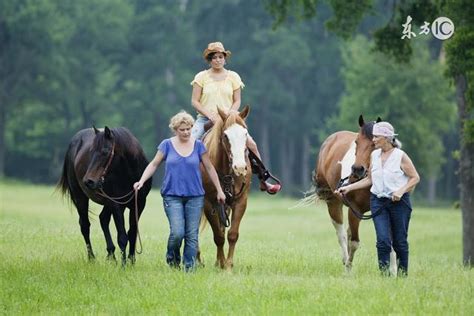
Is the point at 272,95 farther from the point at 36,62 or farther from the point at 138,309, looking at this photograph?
the point at 138,309

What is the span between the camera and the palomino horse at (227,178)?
14.4 m

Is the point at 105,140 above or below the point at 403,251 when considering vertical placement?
above

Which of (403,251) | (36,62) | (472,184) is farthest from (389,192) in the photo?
(36,62)

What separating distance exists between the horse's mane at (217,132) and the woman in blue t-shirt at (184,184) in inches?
17.5

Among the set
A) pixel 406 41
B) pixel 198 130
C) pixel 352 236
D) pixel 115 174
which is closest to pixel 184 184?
pixel 198 130

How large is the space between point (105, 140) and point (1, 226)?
31.6 ft

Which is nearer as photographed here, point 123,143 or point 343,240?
point 123,143

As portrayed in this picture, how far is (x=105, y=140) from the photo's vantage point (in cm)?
1570

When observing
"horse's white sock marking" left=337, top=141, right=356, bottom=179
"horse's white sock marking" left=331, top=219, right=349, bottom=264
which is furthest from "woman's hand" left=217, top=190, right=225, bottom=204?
"horse's white sock marking" left=331, top=219, right=349, bottom=264

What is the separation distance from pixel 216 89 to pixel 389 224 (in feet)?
11.1

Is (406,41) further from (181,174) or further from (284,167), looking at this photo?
(284,167)

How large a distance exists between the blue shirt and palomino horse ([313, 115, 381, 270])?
Answer: 2.04 m

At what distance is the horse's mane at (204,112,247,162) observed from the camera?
14.5 metres

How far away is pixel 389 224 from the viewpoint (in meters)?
13.9
